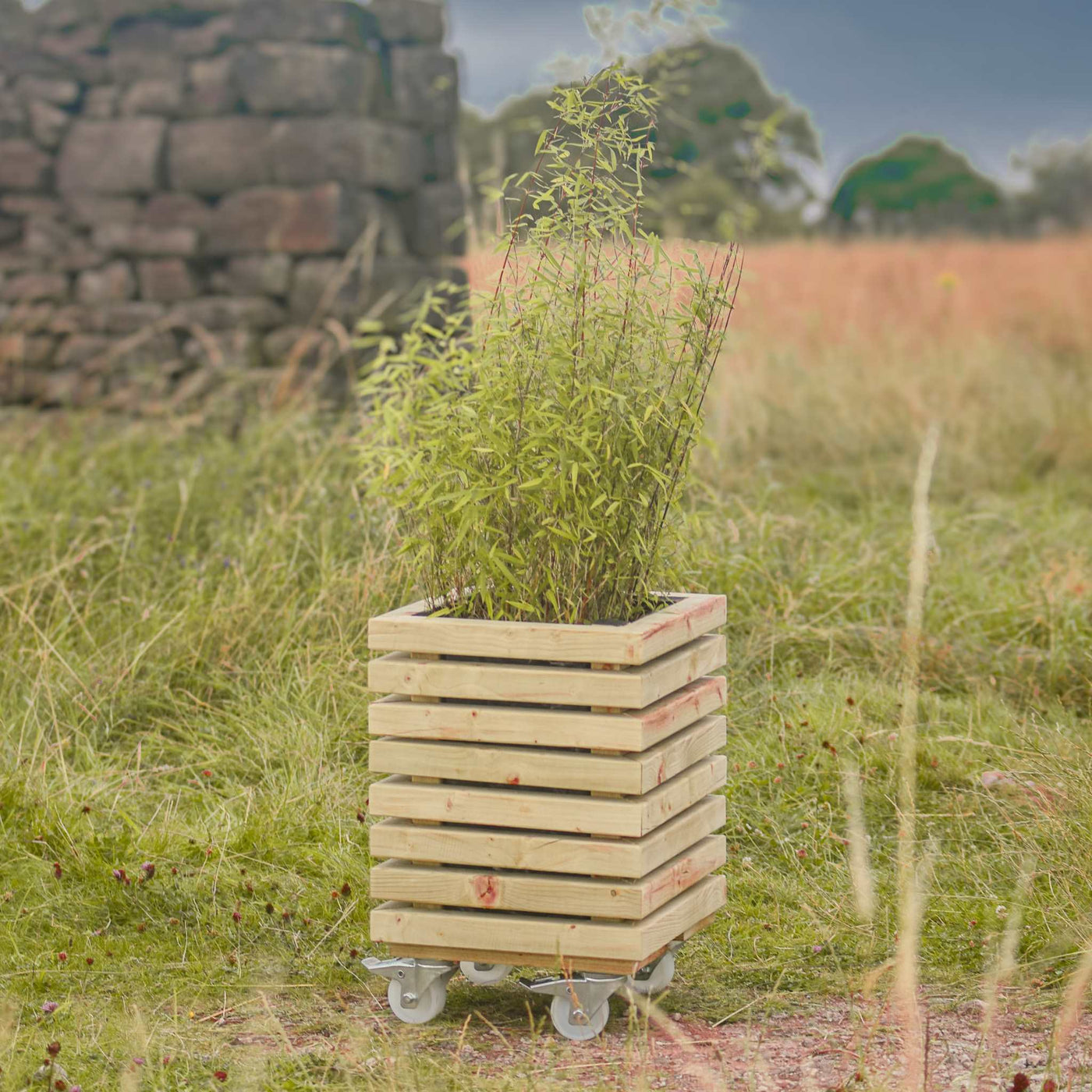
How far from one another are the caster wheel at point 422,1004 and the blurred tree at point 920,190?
25.4 meters

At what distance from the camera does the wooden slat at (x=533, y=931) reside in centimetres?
275

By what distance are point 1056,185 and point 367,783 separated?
27.1 m

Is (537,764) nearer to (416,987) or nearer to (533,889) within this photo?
(533,889)

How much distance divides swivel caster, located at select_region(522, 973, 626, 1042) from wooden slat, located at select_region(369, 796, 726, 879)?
0.66ft

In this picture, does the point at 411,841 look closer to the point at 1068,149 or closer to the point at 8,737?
the point at 8,737

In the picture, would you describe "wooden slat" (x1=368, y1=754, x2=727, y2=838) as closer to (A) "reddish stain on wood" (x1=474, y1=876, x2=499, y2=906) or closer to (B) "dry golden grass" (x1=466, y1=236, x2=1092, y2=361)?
(A) "reddish stain on wood" (x1=474, y1=876, x2=499, y2=906)

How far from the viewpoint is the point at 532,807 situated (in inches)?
109

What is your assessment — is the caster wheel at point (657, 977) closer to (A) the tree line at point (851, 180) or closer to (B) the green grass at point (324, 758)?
(B) the green grass at point (324, 758)

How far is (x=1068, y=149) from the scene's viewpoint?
2869cm

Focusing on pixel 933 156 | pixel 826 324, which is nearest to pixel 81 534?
pixel 826 324

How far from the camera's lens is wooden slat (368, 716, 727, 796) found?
108 inches

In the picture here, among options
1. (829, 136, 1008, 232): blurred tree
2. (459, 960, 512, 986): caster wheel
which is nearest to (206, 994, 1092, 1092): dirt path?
(459, 960, 512, 986): caster wheel

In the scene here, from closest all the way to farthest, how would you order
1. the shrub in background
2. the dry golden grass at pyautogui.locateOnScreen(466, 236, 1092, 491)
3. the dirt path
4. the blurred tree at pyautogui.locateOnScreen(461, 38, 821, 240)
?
1. the dirt path
2. the shrub in background
3. the dry golden grass at pyautogui.locateOnScreen(466, 236, 1092, 491)
4. the blurred tree at pyautogui.locateOnScreen(461, 38, 821, 240)

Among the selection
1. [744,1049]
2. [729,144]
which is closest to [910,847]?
[744,1049]
